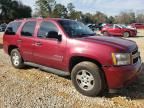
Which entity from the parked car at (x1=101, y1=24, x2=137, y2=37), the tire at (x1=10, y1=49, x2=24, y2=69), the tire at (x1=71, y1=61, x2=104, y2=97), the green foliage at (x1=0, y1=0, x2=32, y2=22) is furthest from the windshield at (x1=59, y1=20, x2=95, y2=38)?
the green foliage at (x1=0, y1=0, x2=32, y2=22)

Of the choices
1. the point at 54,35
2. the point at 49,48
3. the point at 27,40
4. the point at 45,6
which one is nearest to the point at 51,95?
the point at 49,48

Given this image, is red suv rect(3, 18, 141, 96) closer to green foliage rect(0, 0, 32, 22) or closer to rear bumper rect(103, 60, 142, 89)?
rear bumper rect(103, 60, 142, 89)

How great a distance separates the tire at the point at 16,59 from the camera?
889 cm

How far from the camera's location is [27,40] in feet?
26.9

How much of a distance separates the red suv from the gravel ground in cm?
32

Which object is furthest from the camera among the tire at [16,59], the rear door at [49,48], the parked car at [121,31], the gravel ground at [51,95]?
the parked car at [121,31]

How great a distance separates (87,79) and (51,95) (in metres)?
0.91

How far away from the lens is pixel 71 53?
6578 mm

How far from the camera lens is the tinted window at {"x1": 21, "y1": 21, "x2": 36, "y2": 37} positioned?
8.13m

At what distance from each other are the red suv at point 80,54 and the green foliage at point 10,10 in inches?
2697

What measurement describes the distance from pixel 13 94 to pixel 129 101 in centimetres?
264

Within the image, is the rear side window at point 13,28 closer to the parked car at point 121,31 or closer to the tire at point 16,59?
the tire at point 16,59

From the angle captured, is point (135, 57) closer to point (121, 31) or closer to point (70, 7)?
point (121, 31)

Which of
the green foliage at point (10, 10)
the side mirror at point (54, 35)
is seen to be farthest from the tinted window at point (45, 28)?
the green foliage at point (10, 10)
